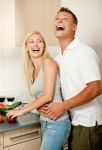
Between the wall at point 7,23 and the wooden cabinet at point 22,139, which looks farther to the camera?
the wall at point 7,23

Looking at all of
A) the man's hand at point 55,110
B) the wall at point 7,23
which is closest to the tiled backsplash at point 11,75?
the wall at point 7,23

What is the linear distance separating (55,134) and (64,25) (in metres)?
0.68

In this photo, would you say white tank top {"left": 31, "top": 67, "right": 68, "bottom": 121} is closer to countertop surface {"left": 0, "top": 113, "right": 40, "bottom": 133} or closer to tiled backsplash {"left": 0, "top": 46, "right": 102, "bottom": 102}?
countertop surface {"left": 0, "top": 113, "right": 40, "bottom": 133}

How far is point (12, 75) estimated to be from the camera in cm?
284

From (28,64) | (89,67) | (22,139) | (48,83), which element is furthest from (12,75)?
Result: (89,67)

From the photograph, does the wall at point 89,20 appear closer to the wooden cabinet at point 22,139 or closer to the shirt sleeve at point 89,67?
Result: the shirt sleeve at point 89,67

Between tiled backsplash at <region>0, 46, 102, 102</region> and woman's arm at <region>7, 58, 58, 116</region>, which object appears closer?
woman's arm at <region>7, 58, 58, 116</region>

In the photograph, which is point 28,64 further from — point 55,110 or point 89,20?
point 89,20

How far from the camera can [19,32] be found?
8.95ft

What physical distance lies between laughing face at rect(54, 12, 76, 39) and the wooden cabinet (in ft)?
2.36

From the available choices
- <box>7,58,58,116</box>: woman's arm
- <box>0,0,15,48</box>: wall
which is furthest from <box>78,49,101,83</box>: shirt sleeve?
<box>0,0,15,48</box>: wall

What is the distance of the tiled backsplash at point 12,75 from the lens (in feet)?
9.10

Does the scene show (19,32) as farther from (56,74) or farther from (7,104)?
(56,74)

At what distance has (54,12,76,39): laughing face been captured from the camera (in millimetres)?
1924
